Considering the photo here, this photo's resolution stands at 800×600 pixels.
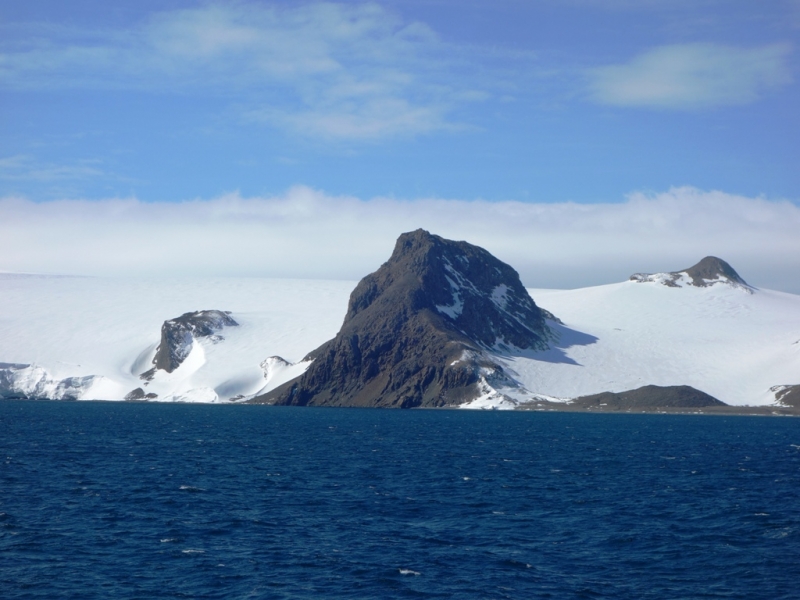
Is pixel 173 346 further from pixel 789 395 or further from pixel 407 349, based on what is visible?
pixel 789 395

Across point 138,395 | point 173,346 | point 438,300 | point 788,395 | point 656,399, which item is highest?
point 438,300

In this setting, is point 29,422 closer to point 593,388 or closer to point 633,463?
point 633,463

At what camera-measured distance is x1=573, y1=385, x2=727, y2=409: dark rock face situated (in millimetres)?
165625

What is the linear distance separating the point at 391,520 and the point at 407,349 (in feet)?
422

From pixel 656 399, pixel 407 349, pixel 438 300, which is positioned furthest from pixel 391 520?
pixel 438 300

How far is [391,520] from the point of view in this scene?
43.3 meters

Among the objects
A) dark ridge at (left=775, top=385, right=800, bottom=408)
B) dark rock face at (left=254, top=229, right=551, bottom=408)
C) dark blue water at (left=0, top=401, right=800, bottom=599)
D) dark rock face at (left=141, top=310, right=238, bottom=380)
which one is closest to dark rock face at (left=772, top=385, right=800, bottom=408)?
dark ridge at (left=775, top=385, right=800, bottom=408)

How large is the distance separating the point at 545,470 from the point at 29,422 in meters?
68.2

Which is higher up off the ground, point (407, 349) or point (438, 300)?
point (438, 300)

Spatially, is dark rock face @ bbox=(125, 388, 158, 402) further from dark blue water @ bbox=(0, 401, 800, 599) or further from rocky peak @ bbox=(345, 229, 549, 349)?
dark blue water @ bbox=(0, 401, 800, 599)

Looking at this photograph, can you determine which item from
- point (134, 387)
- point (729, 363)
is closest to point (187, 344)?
point (134, 387)

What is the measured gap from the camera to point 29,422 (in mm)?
106125

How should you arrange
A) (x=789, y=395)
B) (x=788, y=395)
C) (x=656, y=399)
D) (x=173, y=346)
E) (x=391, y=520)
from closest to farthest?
(x=391, y=520), (x=656, y=399), (x=789, y=395), (x=788, y=395), (x=173, y=346)

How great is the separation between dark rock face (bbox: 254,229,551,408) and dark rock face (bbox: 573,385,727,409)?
18.0m
